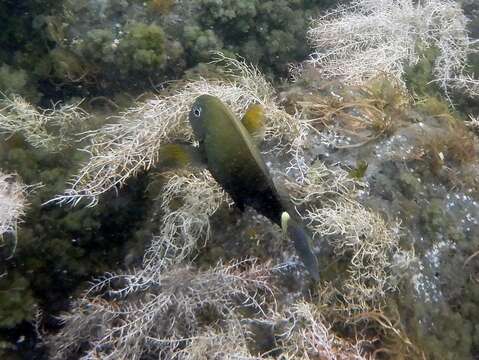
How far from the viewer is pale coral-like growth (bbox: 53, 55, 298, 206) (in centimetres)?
316

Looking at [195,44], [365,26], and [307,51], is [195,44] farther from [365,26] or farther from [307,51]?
[365,26]

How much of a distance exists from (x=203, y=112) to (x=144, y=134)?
1.07 meters

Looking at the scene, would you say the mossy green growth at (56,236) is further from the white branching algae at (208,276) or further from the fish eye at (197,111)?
the fish eye at (197,111)

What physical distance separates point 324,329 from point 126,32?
3.55 m

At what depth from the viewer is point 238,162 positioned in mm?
2266

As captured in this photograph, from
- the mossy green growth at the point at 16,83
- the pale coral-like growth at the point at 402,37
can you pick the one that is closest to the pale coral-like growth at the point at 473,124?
the pale coral-like growth at the point at 402,37

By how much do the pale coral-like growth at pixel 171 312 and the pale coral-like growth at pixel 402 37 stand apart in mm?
2683

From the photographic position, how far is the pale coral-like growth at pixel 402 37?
460 centimetres

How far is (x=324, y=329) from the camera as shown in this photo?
260 centimetres

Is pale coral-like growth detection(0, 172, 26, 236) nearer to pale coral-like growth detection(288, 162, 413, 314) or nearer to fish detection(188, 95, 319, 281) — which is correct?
fish detection(188, 95, 319, 281)

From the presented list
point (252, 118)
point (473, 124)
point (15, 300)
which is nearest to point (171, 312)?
point (15, 300)

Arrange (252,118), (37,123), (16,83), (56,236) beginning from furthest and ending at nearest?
(16,83) < (37,123) < (56,236) < (252,118)

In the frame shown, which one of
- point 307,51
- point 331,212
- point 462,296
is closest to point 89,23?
point 307,51

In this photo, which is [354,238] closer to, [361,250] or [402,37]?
[361,250]
